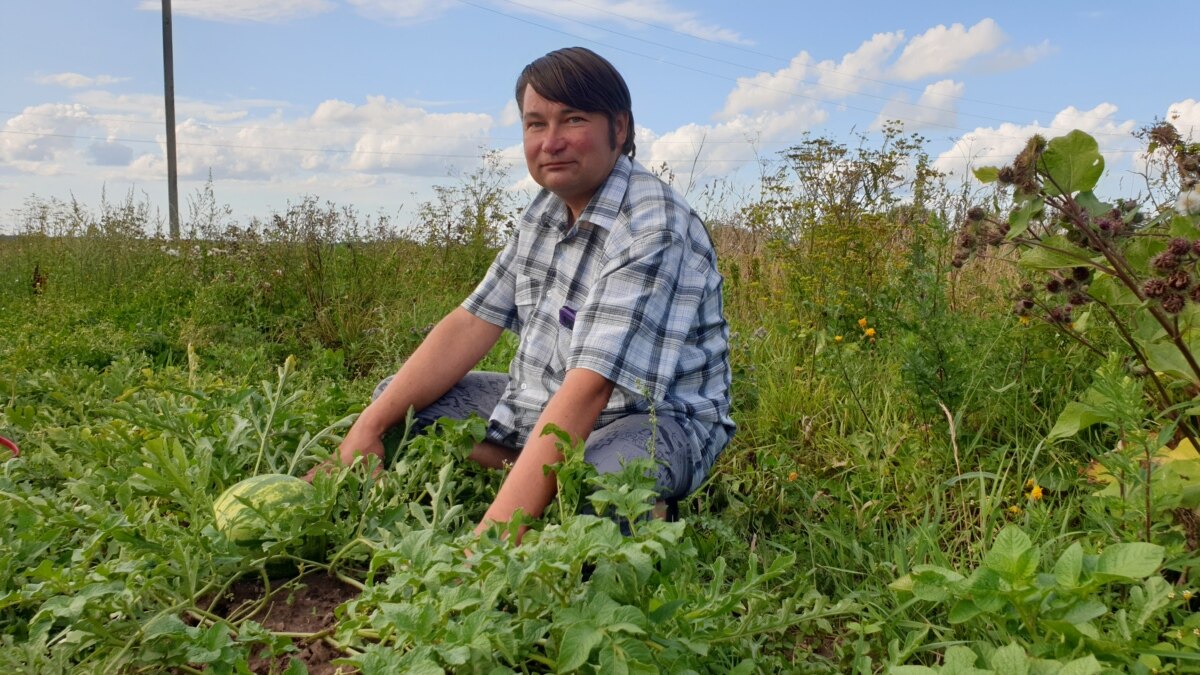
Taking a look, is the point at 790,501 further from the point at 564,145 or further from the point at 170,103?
the point at 170,103

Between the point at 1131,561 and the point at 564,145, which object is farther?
the point at 564,145

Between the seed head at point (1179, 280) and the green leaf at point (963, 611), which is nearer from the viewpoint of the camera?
the green leaf at point (963, 611)

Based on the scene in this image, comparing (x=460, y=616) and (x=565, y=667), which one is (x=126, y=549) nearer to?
(x=460, y=616)

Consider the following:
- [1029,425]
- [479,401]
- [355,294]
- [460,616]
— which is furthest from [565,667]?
[355,294]

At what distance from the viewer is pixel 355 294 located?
5.85 meters

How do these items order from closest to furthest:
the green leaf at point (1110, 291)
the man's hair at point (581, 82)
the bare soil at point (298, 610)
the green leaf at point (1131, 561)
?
the green leaf at point (1131, 561), the bare soil at point (298, 610), the green leaf at point (1110, 291), the man's hair at point (581, 82)

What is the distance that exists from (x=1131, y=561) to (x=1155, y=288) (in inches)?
24.5

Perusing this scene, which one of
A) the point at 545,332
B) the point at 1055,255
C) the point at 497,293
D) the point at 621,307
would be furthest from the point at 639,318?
the point at 1055,255

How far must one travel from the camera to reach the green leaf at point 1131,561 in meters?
1.52

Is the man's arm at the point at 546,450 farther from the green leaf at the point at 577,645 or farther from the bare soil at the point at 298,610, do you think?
the green leaf at the point at 577,645

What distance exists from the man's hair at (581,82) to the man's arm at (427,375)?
0.84 m

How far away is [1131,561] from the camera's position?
5.09 feet

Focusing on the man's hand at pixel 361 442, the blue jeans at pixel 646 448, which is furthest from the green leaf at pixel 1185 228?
the man's hand at pixel 361 442

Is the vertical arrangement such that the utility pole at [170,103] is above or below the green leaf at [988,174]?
above
